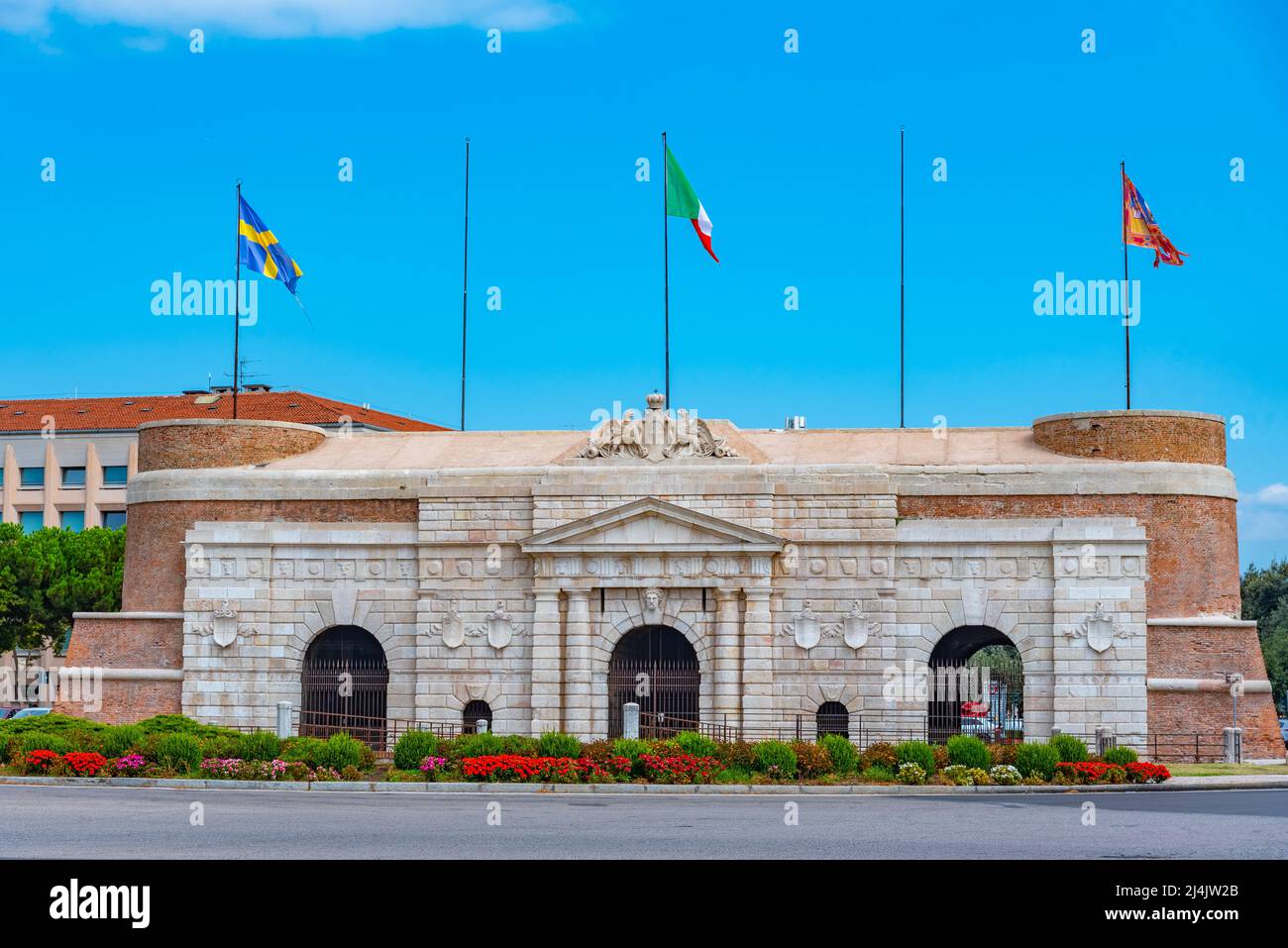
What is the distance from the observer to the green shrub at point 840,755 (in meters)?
34.9

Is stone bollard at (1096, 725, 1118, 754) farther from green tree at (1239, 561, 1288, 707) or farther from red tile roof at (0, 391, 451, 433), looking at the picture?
red tile roof at (0, 391, 451, 433)

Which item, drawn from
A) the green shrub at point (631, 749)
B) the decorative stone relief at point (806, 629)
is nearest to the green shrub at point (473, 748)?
the green shrub at point (631, 749)

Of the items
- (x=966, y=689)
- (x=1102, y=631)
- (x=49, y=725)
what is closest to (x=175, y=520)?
(x=49, y=725)

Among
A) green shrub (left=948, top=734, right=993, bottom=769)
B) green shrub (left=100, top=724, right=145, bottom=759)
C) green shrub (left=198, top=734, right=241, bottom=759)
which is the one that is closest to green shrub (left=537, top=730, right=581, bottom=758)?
green shrub (left=198, top=734, right=241, bottom=759)

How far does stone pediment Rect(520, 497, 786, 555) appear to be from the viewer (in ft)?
142

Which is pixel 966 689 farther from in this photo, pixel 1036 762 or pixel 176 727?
pixel 176 727

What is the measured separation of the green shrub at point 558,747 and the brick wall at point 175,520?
12077mm

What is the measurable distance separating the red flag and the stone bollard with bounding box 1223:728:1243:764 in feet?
41.3

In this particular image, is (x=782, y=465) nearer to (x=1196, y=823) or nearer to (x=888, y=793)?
(x=888, y=793)

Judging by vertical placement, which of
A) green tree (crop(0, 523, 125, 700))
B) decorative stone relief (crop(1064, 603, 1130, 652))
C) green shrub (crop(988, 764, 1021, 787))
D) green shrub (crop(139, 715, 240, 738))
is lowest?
green shrub (crop(988, 764, 1021, 787))

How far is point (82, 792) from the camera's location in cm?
3027

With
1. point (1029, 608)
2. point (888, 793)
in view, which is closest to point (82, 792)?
point (888, 793)

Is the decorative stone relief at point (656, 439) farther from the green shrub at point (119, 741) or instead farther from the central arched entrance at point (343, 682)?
the green shrub at point (119, 741)
